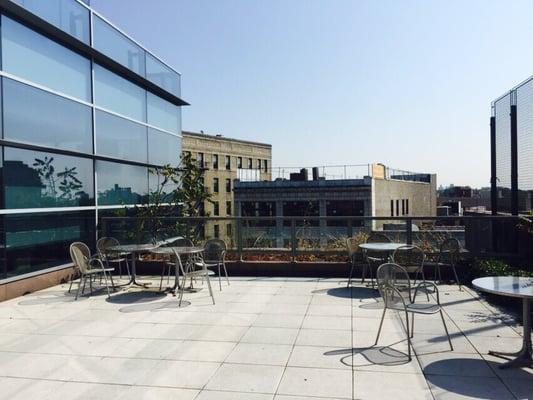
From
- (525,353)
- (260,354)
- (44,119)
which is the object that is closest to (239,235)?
(44,119)

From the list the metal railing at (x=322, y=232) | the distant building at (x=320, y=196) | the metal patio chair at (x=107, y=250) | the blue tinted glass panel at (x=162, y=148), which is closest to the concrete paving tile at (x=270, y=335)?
the metal patio chair at (x=107, y=250)

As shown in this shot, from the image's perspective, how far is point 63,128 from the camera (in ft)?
30.1

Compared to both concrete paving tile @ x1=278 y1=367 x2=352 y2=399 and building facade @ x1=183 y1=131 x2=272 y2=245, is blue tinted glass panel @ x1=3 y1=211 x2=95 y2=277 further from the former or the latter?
building facade @ x1=183 y1=131 x2=272 y2=245

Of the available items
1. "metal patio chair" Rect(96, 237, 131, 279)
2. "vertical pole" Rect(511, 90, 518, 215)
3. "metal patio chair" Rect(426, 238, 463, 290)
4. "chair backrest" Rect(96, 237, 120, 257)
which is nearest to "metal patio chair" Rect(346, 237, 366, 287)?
"metal patio chair" Rect(426, 238, 463, 290)

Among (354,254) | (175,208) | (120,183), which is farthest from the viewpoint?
(175,208)

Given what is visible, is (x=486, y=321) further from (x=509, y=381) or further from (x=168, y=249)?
(x=168, y=249)

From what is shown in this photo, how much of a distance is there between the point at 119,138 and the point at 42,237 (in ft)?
11.8

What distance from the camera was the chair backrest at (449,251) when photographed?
8.16 m

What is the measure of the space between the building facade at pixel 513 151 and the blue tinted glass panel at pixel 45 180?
8.45 metres

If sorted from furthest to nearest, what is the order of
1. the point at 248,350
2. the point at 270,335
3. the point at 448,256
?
1. the point at 448,256
2. the point at 270,335
3. the point at 248,350

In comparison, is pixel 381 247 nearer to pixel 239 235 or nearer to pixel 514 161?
pixel 239 235

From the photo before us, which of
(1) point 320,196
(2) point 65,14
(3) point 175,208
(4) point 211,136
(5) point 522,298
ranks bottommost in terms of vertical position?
(5) point 522,298

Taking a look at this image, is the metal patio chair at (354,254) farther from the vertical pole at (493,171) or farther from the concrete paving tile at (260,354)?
the vertical pole at (493,171)

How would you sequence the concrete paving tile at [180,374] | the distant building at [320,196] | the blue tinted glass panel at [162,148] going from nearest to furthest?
the concrete paving tile at [180,374] < the blue tinted glass panel at [162,148] < the distant building at [320,196]
